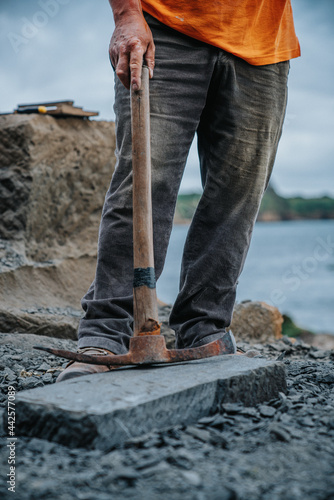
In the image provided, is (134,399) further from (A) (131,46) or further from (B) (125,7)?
(B) (125,7)

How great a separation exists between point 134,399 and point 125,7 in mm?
1642

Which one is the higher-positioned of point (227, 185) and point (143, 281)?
point (227, 185)

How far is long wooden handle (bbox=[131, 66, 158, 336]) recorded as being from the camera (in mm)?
1973

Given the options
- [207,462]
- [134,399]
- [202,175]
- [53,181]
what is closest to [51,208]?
[53,181]

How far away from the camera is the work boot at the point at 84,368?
1910 millimetres

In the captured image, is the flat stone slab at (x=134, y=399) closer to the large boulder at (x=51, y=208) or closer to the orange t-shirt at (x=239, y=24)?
the orange t-shirt at (x=239, y=24)

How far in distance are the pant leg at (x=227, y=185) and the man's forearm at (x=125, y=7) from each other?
464 millimetres

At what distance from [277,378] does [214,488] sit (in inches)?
31.8

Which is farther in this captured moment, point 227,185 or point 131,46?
point 227,185

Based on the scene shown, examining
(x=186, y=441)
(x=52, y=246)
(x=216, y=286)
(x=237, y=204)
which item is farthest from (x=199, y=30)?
(x=52, y=246)

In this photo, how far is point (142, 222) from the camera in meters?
2.00

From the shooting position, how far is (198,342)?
7.68ft

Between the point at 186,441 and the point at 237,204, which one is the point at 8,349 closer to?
the point at 237,204

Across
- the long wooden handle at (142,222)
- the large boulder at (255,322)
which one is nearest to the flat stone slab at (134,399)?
the long wooden handle at (142,222)
